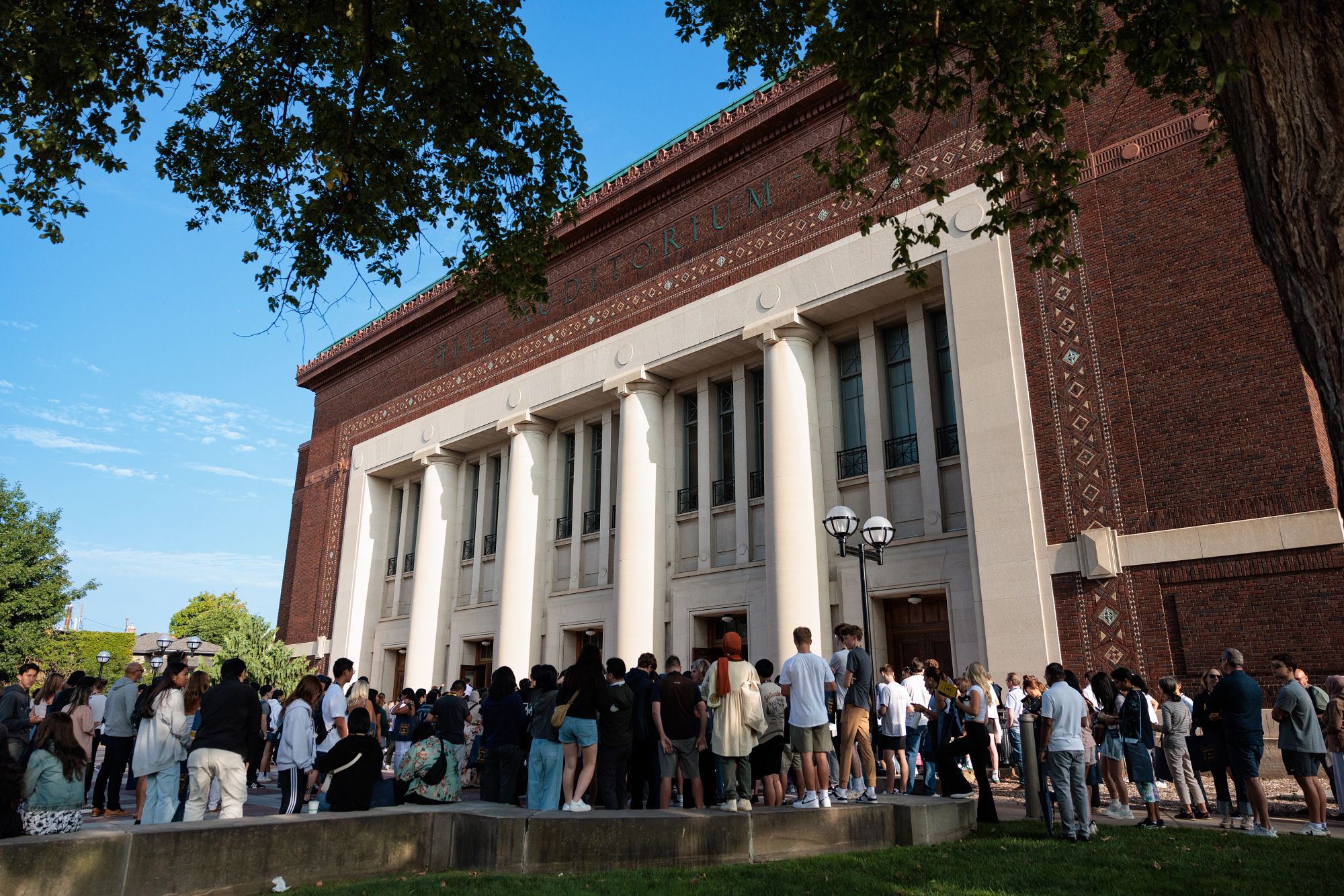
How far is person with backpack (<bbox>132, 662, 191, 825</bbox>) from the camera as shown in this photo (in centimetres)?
834

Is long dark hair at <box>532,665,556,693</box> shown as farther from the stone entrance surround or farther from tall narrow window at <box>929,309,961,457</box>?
tall narrow window at <box>929,309,961,457</box>

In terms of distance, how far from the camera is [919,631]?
54.4 feet

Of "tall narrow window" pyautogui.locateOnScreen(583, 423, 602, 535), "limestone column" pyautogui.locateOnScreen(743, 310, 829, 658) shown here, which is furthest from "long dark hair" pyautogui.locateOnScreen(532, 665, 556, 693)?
"tall narrow window" pyautogui.locateOnScreen(583, 423, 602, 535)

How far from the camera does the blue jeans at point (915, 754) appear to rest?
37.5ft

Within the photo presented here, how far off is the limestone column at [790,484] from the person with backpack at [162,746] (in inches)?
423

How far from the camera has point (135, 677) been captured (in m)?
10.7

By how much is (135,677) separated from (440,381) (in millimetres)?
18047

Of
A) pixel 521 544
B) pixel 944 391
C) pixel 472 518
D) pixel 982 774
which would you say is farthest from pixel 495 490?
pixel 982 774

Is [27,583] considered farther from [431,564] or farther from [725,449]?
[725,449]

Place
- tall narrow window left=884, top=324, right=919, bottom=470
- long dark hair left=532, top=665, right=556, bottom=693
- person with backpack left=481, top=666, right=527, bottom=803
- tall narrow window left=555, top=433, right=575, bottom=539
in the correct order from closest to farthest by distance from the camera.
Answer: long dark hair left=532, top=665, right=556, bottom=693 < person with backpack left=481, top=666, right=527, bottom=803 < tall narrow window left=884, top=324, right=919, bottom=470 < tall narrow window left=555, top=433, right=575, bottom=539

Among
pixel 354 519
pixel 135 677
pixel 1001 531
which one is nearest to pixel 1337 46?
pixel 1001 531

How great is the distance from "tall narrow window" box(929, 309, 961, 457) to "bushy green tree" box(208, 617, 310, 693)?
21.4 m

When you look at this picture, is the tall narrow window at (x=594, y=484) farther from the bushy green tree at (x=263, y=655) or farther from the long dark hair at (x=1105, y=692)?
the long dark hair at (x=1105, y=692)

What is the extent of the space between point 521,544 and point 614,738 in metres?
14.9
